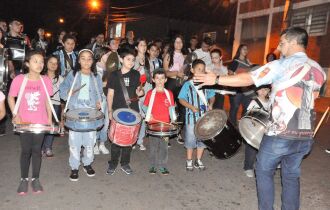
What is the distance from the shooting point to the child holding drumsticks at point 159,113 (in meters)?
5.21

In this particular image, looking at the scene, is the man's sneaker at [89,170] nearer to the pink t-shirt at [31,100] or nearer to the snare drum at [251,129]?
the pink t-shirt at [31,100]

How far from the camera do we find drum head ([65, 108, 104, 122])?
4.34 m

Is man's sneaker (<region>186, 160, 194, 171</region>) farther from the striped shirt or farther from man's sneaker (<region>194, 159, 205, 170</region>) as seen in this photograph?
the striped shirt

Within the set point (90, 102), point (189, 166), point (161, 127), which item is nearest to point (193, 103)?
point (161, 127)

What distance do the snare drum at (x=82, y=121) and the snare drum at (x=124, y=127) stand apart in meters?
0.26

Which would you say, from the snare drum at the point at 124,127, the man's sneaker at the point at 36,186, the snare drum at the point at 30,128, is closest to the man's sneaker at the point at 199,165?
the snare drum at the point at 124,127

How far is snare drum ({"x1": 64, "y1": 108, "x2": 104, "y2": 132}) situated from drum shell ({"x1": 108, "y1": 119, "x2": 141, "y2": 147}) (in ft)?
0.85

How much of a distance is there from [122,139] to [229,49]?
1138 inches

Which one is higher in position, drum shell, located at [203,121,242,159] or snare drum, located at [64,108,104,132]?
snare drum, located at [64,108,104,132]

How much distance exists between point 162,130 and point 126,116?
1.99 feet

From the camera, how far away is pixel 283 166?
380cm

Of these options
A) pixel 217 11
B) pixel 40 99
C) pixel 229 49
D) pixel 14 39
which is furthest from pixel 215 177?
pixel 217 11

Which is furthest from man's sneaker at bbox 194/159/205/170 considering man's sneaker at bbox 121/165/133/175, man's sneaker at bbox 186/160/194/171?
man's sneaker at bbox 121/165/133/175

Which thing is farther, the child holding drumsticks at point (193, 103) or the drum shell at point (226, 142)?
the child holding drumsticks at point (193, 103)
